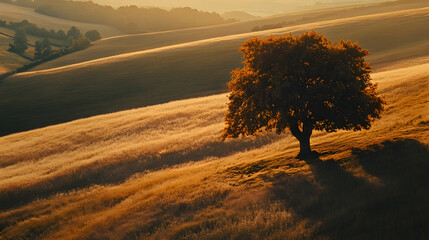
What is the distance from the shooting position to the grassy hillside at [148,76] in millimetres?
48656

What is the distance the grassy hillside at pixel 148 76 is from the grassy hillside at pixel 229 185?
22003mm

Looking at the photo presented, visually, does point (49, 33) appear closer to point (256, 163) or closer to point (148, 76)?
point (148, 76)

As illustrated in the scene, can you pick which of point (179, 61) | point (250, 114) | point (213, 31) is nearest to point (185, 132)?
point (250, 114)

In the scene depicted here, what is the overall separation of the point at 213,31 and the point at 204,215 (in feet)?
403

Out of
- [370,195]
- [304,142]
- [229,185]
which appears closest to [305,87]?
[304,142]

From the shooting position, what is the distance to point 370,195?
10.8m

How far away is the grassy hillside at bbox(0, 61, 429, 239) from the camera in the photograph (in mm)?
10398

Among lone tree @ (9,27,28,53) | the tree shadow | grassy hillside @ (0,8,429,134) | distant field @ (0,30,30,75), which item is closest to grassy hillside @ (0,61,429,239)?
the tree shadow

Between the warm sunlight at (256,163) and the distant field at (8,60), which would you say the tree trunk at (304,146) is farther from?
the distant field at (8,60)

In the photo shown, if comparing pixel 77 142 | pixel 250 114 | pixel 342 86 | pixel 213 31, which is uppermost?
pixel 213 31

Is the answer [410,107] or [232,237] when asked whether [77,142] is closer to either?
[232,237]

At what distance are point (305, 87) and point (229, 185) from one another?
563 centimetres

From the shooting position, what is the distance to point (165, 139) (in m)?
25.8

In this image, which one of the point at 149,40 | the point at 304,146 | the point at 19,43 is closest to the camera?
the point at 304,146
